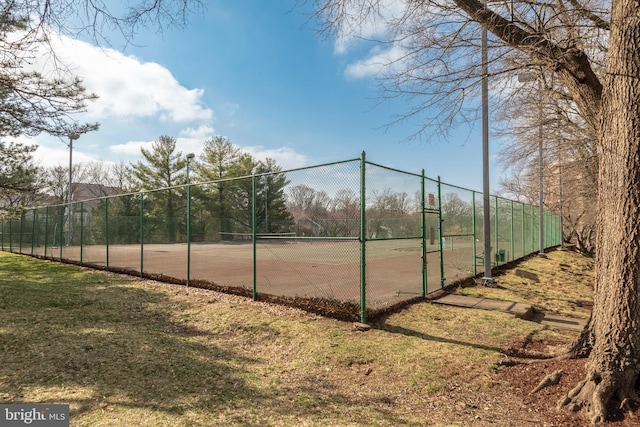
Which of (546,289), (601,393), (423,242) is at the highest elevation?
(423,242)

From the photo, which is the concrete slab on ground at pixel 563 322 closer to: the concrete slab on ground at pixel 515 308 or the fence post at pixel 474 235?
the concrete slab on ground at pixel 515 308

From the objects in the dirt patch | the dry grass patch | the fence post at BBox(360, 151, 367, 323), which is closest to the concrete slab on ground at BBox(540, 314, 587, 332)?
the dry grass patch

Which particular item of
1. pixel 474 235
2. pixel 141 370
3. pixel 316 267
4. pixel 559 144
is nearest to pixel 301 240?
pixel 316 267

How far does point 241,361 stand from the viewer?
4258 millimetres

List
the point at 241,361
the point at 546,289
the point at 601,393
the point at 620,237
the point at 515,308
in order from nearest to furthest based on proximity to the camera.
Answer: the point at 601,393, the point at 620,237, the point at 241,361, the point at 515,308, the point at 546,289

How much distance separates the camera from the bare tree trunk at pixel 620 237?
308cm

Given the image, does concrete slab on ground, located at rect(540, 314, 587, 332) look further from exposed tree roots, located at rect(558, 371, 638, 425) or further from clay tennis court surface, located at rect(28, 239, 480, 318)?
exposed tree roots, located at rect(558, 371, 638, 425)

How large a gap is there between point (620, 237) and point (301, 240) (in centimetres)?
447

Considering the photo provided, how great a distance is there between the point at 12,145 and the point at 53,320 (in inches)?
329

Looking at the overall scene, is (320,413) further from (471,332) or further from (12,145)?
(12,145)

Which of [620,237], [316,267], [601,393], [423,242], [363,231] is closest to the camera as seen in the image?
[601,393]

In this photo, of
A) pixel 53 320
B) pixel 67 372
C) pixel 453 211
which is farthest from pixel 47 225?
pixel 453 211

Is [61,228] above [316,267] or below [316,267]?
above

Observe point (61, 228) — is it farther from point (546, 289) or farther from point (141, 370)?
point (546, 289)
